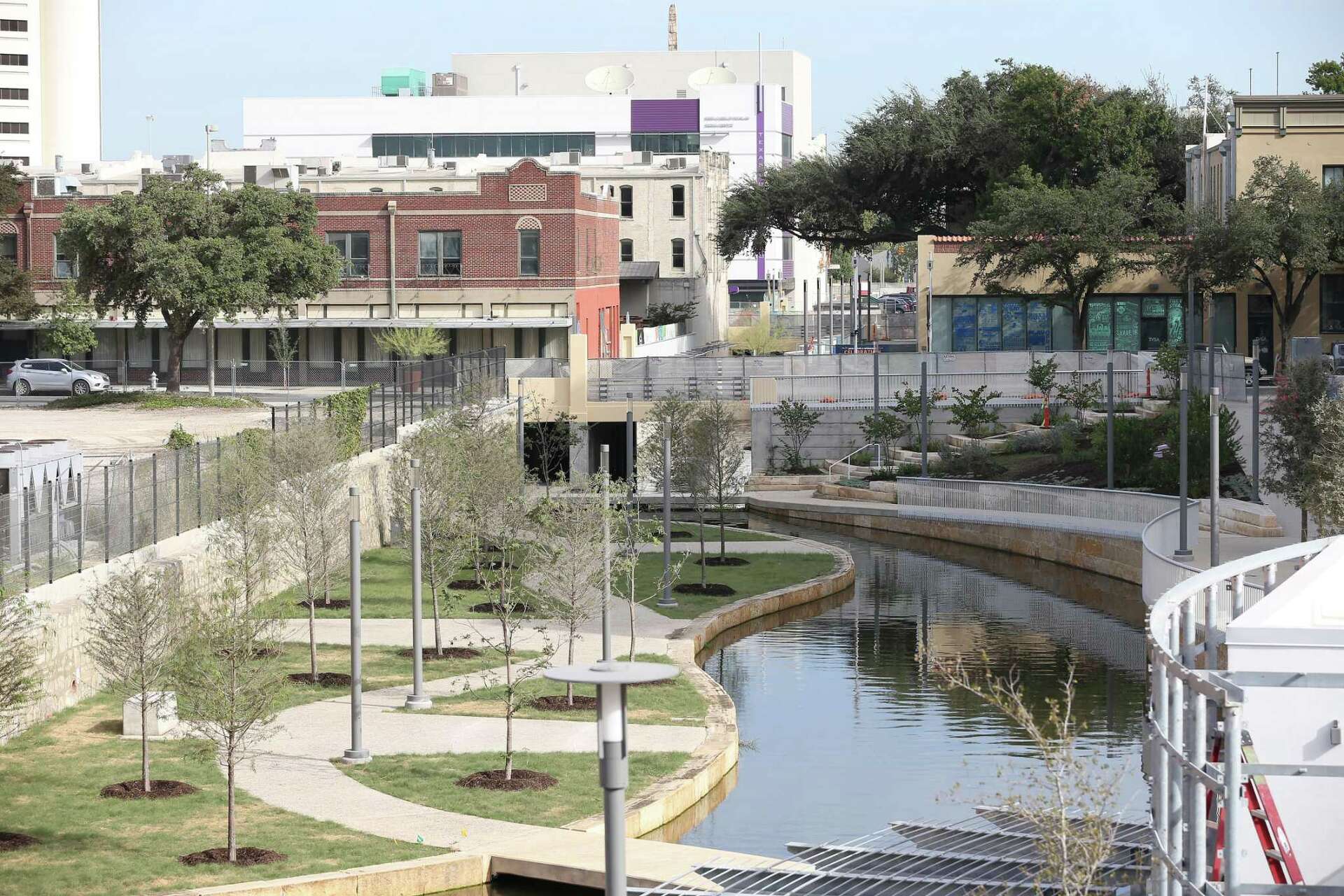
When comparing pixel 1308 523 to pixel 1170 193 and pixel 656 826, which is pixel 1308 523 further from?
pixel 1170 193

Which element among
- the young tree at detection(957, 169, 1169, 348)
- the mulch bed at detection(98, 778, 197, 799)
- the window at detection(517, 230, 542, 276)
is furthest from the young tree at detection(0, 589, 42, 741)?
the window at detection(517, 230, 542, 276)

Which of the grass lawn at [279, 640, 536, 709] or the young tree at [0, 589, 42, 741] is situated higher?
the young tree at [0, 589, 42, 741]

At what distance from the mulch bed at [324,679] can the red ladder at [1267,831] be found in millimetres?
16564

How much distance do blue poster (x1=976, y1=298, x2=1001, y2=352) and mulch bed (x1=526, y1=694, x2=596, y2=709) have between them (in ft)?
158

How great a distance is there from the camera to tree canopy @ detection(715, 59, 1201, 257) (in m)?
75.8

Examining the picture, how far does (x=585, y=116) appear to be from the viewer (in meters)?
145

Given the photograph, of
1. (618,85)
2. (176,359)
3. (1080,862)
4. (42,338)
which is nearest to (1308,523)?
(1080,862)

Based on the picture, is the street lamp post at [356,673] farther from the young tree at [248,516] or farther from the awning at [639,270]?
the awning at [639,270]

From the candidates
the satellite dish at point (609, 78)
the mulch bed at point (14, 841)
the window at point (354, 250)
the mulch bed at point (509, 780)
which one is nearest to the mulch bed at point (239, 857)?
the mulch bed at point (14, 841)

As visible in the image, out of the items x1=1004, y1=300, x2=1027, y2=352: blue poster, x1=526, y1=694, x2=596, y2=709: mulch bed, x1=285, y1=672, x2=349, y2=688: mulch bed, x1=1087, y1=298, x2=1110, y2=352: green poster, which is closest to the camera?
x1=526, y1=694, x2=596, y2=709: mulch bed

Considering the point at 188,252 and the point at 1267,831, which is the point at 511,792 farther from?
the point at 188,252

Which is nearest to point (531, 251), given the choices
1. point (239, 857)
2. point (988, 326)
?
point (988, 326)

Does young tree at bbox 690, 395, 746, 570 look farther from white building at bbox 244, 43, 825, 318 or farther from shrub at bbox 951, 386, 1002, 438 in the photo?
white building at bbox 244, 43, 825, 318

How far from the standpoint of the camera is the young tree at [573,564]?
26.7 m
